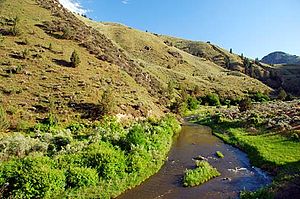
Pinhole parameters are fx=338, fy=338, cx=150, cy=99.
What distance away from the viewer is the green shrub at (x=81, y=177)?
88.0ft

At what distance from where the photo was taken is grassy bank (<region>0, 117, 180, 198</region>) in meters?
24.9

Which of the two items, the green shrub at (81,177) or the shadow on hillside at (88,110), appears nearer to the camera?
the green shrub at (81,177)

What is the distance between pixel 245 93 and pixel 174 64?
150 feet

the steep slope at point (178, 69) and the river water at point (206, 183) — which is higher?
the steep slope at point (178, 69)

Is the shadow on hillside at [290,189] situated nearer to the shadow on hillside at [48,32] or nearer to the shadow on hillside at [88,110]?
the shadow on hillside at [88,110]

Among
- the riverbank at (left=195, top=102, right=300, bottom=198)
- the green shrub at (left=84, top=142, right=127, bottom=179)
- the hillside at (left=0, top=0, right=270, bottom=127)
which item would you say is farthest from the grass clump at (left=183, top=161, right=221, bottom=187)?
the hillside at (left=0, top=0, right=270, bottom=127)

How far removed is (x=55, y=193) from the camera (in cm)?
2517

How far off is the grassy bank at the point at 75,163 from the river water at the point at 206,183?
4.40ft

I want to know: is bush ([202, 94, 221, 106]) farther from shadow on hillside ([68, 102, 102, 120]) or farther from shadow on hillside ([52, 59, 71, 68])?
shadow on hillside ([68, 102, 102, 120])

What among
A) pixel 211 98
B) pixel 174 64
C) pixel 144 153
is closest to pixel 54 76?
pixel 144 153

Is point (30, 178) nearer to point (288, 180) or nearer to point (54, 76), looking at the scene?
point (288, 180)

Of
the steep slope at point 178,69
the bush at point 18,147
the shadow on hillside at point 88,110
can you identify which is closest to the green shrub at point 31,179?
the bush at point 18,147

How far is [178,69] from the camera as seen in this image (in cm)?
17350

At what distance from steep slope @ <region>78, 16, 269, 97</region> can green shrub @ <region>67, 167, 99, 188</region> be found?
10538 centimetres
